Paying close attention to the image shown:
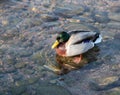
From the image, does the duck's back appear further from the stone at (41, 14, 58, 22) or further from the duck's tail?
the stone at (41, 14, 58, 22)

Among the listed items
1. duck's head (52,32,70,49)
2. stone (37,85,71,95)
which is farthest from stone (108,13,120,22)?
stone (37,85,71,95)

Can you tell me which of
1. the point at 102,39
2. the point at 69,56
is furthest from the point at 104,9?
the point at 69,56

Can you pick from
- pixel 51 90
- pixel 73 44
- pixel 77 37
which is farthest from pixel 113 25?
pixel 51 90

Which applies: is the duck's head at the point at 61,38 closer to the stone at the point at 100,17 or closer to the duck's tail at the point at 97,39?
the duck's tail at the point at 97,39

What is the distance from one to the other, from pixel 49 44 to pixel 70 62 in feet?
2.51

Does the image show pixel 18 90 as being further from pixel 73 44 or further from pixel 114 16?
pixel 114 16

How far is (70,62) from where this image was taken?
24.7ft

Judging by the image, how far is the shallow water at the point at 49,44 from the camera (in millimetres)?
6648

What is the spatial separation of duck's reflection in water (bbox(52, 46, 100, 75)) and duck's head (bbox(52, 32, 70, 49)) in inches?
10.7

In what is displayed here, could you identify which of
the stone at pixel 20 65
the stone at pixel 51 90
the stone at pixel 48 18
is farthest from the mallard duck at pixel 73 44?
the stone at pixel 48 18

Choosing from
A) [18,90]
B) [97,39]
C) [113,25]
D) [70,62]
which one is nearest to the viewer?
[18,90]

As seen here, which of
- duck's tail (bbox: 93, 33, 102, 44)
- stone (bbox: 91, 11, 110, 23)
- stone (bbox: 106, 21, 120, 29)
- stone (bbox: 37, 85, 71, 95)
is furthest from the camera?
stone (bbox: 91, 11, 110, 23)

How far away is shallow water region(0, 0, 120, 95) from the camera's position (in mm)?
6648

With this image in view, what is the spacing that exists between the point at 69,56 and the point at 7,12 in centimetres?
276
